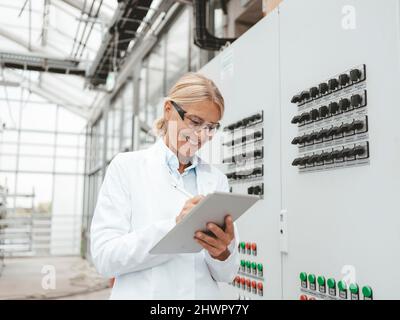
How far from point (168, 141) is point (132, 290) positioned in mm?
482

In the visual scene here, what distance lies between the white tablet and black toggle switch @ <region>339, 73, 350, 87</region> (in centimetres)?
67

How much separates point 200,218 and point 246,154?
119 centimetres

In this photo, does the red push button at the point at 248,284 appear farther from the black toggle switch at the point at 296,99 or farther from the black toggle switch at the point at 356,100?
the black toggle switch at the point at 356,100

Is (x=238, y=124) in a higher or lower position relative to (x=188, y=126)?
higher

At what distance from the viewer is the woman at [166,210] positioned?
1.09 m

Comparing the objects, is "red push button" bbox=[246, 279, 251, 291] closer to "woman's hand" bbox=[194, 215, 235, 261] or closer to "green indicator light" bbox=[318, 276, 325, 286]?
"green indicator light" bbox=[318, 276, 325, 286]

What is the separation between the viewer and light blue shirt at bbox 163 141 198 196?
128 cm

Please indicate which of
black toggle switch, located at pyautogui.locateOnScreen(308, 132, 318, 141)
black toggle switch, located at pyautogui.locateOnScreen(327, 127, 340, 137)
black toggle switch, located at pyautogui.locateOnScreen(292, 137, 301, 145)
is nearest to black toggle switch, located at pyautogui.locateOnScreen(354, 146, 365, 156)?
black toggle switch, located at pyautogui.locateOnScreen(327, 127, 340, 137)

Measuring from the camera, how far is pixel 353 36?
1.45 m

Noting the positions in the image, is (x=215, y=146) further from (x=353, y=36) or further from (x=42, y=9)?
(x=42, y=9)

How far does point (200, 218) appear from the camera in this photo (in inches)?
40.4

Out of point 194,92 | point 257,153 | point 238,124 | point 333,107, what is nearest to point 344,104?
point 333,107

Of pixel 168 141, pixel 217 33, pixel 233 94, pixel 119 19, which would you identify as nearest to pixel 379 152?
pixel 168 141

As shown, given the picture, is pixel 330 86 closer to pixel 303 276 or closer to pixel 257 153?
pixel 257 153
